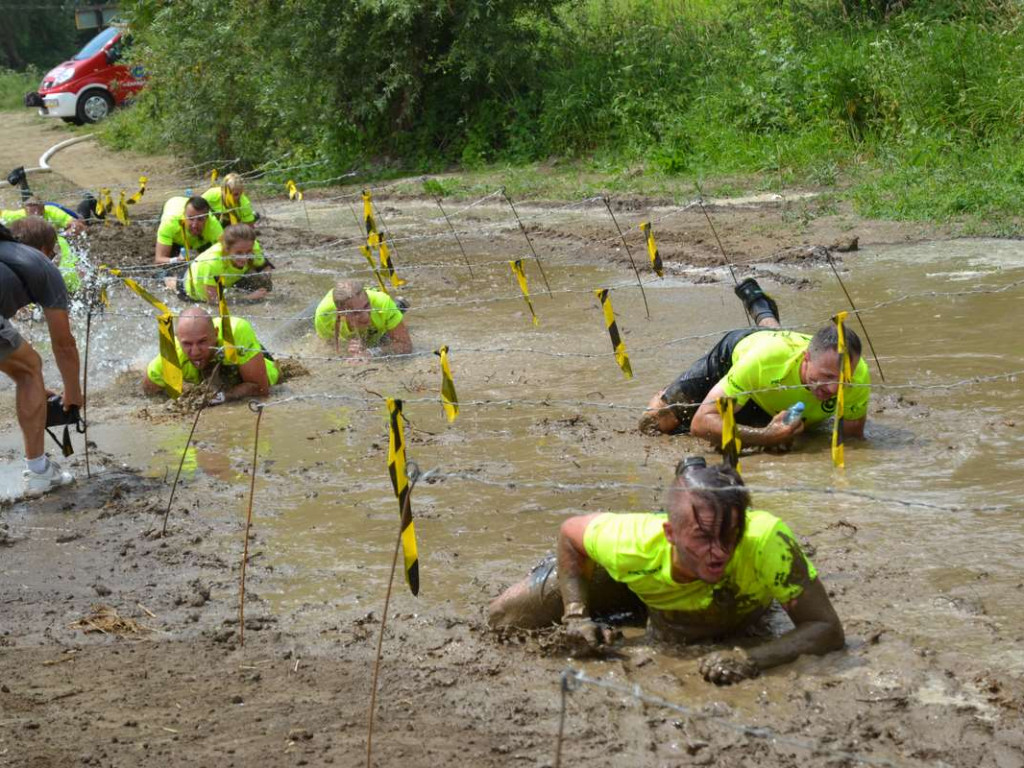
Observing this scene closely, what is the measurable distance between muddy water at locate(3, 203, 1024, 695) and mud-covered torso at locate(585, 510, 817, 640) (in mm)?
186

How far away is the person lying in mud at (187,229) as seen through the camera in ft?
43.8

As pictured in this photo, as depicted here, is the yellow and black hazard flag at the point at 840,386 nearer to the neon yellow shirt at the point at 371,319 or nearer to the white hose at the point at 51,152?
the neon yellow shirt at the point at 371,319

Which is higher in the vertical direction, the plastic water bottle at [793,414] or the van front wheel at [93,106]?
the van front wheel at [93,106]

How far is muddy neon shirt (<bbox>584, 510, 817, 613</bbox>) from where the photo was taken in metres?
4.52

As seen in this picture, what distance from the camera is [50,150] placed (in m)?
25.6

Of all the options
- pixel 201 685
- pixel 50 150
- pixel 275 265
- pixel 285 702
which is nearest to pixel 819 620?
pixel 285 702

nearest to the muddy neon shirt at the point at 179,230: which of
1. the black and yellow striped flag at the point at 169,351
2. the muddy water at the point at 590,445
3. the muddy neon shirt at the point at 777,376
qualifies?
the muddy water at the point at 590,445

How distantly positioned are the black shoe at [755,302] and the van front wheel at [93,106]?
24.3 meters

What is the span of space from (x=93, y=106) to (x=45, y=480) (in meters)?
24.0

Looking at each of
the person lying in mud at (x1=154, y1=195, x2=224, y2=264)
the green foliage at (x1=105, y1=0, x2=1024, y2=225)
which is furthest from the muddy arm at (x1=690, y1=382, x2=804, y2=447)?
the person lying in mud at (x1=154, y1=195, x2=224, y2=264)

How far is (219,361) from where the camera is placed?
8.97 m

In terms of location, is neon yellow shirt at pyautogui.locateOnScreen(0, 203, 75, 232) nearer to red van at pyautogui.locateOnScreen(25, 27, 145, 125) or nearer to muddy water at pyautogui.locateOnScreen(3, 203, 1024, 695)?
muddy water at pyautogui.locateOnScreen(3, 203, 1024, 695)

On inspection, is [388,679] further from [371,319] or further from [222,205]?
[222,205]

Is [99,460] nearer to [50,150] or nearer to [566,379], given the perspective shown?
[566,379]
